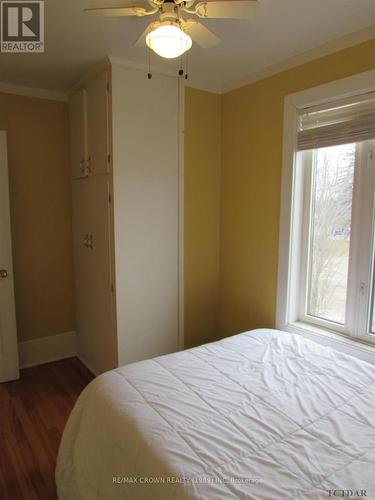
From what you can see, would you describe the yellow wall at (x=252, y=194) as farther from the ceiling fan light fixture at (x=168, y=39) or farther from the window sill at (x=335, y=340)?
the ceiling fan light fixture at (x=168, y=39)

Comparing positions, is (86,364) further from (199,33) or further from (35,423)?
(199,33)

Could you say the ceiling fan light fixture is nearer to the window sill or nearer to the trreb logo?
the trreb logo

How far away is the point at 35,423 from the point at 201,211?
76.8 inches

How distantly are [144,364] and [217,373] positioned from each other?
0.37m

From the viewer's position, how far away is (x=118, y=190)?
7.82 feet

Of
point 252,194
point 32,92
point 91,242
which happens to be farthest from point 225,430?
point 32,92

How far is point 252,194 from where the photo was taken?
8.65ft

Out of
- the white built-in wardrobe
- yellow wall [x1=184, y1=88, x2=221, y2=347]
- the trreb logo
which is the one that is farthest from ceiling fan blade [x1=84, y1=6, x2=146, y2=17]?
yellow wall [x1=184, y1=88, x2=221, y2=347]

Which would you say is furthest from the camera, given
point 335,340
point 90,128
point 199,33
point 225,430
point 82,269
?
point 82,269

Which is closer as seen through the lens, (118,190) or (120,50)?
(120,50)

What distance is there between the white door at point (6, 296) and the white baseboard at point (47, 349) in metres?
0.23

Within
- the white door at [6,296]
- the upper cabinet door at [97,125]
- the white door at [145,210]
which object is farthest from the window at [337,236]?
the white door at [6,296]

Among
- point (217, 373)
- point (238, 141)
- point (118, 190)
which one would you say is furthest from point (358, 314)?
point (118, 190)

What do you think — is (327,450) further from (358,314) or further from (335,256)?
(335,256)
